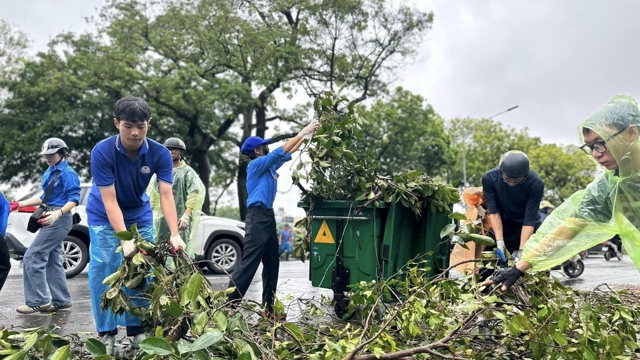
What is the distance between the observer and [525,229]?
5270 mm

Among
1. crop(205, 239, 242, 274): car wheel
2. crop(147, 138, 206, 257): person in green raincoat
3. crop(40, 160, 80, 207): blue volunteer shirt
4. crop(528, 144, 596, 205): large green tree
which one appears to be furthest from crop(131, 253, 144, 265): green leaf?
crop(528, 144, 596, 205): large green tree

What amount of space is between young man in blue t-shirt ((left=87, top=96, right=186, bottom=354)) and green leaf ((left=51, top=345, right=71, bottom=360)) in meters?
0.83

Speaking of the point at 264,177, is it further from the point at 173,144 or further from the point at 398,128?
the point at 398,128

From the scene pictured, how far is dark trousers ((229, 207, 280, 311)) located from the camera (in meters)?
5.56

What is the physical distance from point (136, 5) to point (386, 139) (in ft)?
Result: 49.0

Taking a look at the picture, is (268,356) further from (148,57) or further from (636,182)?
(148,57)

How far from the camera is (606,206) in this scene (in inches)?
132

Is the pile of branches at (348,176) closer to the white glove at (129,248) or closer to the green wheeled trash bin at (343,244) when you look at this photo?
the green wheeled trash bin at (343,244)

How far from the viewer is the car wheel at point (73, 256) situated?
31.5 ft

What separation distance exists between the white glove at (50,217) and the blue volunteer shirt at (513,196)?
4266 millimetres

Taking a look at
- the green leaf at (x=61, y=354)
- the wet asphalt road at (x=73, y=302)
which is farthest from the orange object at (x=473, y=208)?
the green leaf at (x=61, y=354)

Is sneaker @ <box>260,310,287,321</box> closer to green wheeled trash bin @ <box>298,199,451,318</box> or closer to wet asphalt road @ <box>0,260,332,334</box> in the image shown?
wet asphalt road @ <box>0,260,332,334</box>

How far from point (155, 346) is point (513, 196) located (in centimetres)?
377

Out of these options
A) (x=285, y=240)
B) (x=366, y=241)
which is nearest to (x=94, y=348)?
(x=366, y=241)
